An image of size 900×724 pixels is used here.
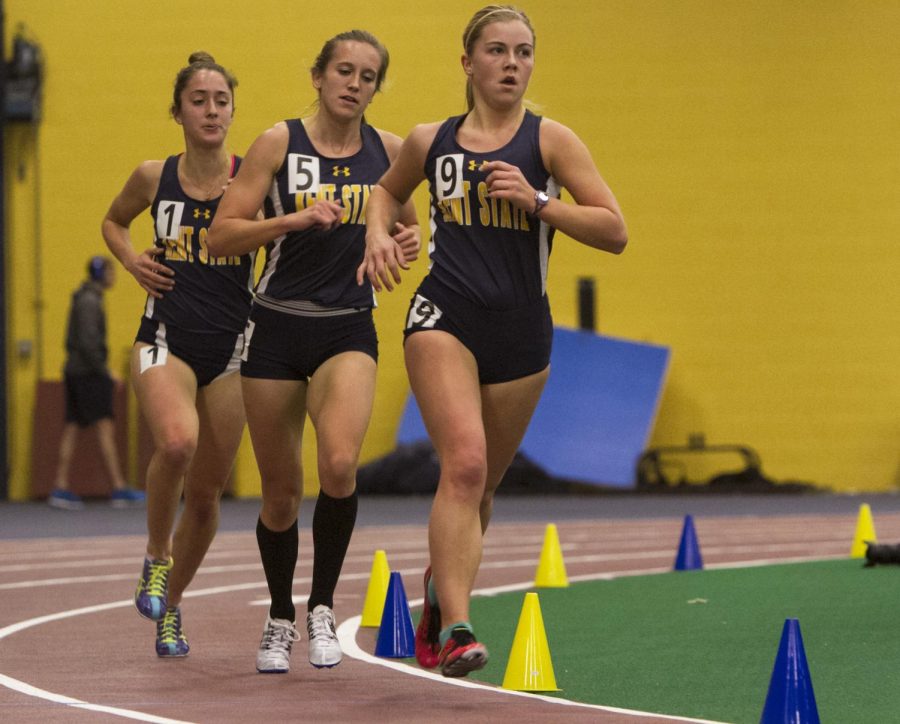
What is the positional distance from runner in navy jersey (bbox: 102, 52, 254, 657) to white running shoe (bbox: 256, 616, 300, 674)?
66 cm

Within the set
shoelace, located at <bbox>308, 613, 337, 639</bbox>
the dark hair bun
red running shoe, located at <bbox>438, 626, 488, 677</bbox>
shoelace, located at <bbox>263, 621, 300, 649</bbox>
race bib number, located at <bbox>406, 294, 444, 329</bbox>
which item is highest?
the dark hair bun

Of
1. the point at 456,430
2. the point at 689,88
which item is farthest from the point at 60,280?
the point at 456,430

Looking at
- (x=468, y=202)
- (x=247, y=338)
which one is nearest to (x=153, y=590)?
(x=247, y=338)

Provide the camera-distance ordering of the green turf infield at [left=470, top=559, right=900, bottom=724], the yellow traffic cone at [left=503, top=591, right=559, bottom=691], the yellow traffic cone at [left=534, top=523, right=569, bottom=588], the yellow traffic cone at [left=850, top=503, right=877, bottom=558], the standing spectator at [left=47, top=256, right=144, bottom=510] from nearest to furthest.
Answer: the green turf infield at [left=470, top=559, right=900, bottom=724]
the yellow traffic cone at [left=503, top=591, right=559, bottom=691]
the yellow traffic cone at [left=534, top=523, right=569, bottom=588]
the yellow traffic cone at [left=850, top=503, right=877, bottom=558]
the standing spectator at [left=47, top=256, right=144, bottom=510]

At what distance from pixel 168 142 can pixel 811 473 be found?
7.62 m

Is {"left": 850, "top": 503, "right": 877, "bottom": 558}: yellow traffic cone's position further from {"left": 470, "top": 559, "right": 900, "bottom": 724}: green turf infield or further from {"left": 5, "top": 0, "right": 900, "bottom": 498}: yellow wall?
{"left": 5, "top": 0, "right": 900, "bottom": 498}: yellow wall

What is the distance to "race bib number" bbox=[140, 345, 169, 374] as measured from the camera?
23.1 feet

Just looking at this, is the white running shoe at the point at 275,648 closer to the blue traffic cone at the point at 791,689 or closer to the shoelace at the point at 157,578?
the shoelace at the point at 157,578

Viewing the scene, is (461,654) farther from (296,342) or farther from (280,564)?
(296,342)

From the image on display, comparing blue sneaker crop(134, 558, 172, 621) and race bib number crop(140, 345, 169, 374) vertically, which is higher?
race bib number crop(140, 345, 169, 374)

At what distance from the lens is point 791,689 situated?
5.01m

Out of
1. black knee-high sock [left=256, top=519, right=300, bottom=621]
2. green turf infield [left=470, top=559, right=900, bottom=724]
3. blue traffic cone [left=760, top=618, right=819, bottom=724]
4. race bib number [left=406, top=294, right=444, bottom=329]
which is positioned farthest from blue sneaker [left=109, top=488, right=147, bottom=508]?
blue traffic cone [left=760, top=618, right=819, bottom=724]

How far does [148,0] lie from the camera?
1873cm

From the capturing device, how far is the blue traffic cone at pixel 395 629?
7172 millimetres
